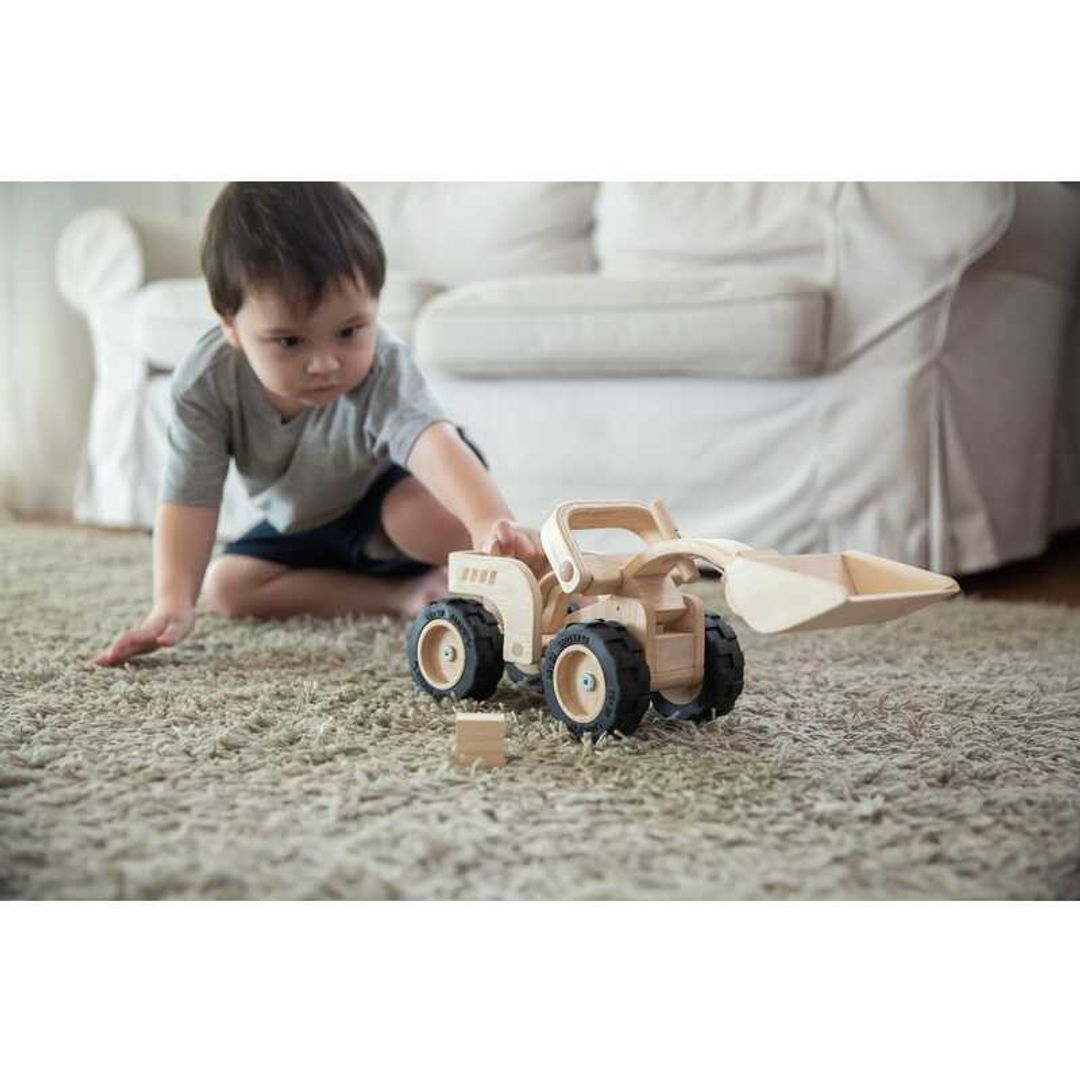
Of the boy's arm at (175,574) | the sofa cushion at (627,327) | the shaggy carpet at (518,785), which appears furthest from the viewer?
the sofa cushion at (627,327)

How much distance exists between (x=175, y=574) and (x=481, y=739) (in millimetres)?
498

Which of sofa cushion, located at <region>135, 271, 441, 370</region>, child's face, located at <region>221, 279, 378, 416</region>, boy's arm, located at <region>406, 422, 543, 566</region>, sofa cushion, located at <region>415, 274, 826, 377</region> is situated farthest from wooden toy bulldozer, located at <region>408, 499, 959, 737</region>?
sofa cushion, located at <region>135, 271, 441, 370</region>

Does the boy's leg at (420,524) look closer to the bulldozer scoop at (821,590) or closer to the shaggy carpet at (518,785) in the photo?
the shaggy carpet at (518,785)

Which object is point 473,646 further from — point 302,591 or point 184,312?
point 184,312

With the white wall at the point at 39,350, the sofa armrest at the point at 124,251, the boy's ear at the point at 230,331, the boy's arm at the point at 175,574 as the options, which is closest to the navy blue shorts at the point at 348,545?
the boy's arm at the point at 175,574

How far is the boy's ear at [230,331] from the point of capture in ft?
3.47

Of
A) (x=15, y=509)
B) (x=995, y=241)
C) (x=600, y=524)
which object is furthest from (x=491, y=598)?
(x=15, y=509)

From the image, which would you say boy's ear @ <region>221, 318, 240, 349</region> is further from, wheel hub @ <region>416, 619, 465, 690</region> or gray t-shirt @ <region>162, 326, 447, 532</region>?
wheel hub @ <region>416, 619, 465, 690</region>

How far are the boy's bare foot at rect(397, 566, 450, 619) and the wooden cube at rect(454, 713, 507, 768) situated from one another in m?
0.50

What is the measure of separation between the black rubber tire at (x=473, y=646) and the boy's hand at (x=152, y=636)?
Answer: 0.28 meters

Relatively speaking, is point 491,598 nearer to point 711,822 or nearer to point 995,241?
point 711,822

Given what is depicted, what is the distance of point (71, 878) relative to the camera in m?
0.55
